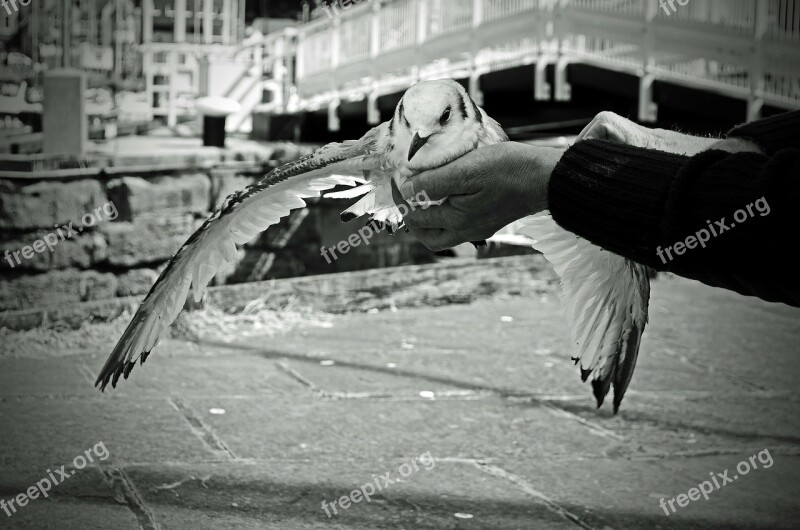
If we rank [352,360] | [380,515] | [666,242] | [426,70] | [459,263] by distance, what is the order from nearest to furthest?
[666,242]
[380,515]
[352,360]
[459,263]
[426,70]

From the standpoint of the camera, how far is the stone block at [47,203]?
7.12 m

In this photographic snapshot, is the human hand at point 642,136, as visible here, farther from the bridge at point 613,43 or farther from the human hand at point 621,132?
the bridge at point 613,43

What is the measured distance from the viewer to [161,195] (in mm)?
8000

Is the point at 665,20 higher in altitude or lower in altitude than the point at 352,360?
higher

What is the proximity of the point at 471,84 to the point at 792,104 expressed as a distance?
10.7 feet

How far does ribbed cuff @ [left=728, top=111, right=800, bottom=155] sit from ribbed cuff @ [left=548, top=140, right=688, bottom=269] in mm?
379

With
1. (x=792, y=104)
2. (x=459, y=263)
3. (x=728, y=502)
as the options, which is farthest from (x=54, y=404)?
(x=792, y=104)

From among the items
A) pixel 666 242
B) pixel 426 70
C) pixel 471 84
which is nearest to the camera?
pixel 666 242

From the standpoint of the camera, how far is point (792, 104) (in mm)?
8664

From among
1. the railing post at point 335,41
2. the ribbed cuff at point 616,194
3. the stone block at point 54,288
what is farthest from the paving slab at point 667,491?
the railing post at point 335,41

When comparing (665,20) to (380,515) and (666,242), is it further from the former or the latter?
(666,242)

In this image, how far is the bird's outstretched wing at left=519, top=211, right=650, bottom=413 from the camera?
3.13m

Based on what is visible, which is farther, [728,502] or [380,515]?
[728,502]

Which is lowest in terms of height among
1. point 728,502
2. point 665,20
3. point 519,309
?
point 519,309
